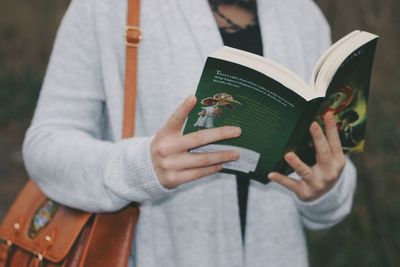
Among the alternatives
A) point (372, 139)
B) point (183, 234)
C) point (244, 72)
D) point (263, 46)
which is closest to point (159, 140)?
point (244, 72)

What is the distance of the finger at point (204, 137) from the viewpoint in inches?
54.0

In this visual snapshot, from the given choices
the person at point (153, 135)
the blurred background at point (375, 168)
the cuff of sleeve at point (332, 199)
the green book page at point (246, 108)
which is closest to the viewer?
the green book page at point (246, 108)

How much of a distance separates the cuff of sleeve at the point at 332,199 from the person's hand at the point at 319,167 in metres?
0.02

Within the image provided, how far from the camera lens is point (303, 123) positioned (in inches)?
56.9

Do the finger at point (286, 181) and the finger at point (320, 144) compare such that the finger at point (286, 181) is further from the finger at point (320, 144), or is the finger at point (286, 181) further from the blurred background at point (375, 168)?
the blurred background at point (375, 168)

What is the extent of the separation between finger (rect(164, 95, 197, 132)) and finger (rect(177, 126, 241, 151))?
0.09 ft

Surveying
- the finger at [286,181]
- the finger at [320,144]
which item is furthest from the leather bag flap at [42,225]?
the finger at [320,144]

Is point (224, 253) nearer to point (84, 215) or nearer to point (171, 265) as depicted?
point (171, 265)

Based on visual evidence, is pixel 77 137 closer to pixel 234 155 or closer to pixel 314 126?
pixel 234 155

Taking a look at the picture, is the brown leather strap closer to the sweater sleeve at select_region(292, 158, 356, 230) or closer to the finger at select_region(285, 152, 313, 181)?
the finger at select_region(285, 152, 313, 181)

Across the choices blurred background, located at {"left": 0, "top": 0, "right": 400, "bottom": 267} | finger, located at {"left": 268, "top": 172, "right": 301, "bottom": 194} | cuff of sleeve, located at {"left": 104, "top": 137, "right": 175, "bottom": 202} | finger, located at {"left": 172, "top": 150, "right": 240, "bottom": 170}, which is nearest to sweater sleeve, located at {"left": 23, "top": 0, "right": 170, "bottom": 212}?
cuff of sleeve, located at {"left": 104, "top": 137, "right": 175, "bottom": 202}

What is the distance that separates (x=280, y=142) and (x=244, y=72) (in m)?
0.22

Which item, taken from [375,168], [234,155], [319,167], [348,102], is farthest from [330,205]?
[375,168]

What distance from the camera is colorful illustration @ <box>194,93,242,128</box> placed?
1374 millimetres
